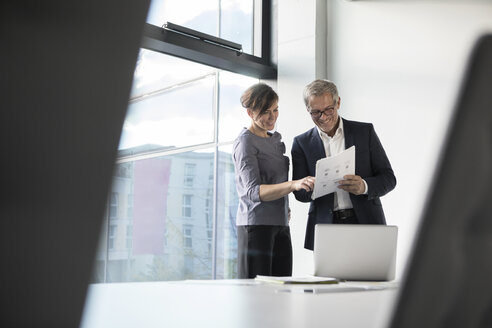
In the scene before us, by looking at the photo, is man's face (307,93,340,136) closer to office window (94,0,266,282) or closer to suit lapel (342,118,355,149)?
suit lapel (342,118,355,149)

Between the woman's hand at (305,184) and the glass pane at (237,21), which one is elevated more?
the glass pane at (237,21)

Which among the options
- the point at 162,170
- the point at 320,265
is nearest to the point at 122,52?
the point at 320,265

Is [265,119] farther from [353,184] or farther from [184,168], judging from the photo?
[184,168]

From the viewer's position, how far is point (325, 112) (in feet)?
9.86

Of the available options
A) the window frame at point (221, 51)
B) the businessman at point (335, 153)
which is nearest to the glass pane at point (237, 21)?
the window frame at point (221, 51)

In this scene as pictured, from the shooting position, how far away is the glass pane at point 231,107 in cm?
575

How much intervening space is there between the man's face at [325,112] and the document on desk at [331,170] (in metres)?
0.35

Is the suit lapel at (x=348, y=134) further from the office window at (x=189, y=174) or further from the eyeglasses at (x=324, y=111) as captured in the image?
the office window at (x=189, y=174)

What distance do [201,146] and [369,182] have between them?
354 cm

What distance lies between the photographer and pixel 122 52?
0.22 m

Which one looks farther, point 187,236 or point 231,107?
point 187,236

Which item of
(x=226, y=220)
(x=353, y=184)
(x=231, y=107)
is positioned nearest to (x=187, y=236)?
(x=226, y=220)

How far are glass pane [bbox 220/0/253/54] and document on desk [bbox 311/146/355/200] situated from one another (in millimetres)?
3100

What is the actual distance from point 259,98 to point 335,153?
0.51 m
